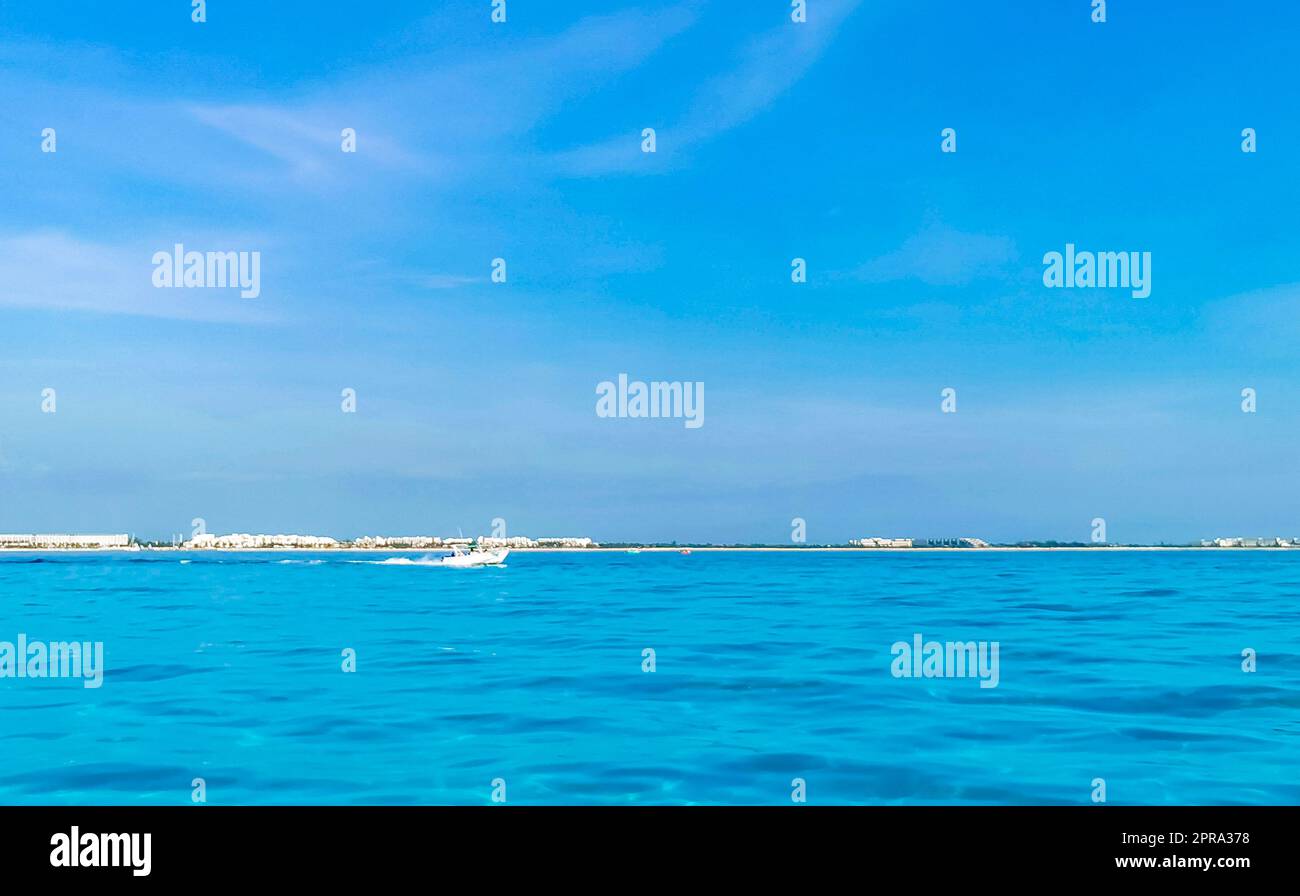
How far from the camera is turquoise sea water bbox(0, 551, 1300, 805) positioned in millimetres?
12953

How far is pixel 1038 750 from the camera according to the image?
1470cm

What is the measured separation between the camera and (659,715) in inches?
692
